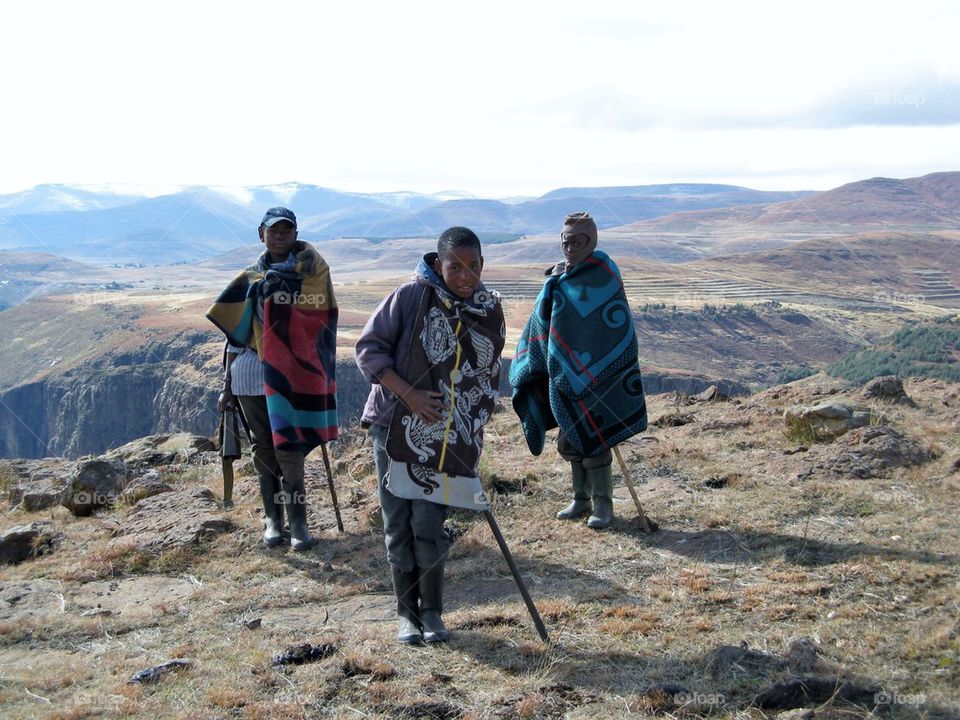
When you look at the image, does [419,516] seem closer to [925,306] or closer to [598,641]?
[598,641]

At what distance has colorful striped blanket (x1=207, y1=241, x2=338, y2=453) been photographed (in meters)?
5.41

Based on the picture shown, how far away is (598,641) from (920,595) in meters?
1.53

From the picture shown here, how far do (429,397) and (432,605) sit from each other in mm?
929

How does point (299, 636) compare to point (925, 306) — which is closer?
point (299, 636)

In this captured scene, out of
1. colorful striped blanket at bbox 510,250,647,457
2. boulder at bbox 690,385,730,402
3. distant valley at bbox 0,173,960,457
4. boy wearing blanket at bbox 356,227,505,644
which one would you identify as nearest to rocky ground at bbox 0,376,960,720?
boy wearing blanket at bbox 356,227,505,644

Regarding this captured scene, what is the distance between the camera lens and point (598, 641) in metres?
3.87

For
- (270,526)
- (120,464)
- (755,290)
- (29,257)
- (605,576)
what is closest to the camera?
(605,576)

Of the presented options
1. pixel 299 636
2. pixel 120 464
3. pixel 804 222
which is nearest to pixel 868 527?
pixel 299 636

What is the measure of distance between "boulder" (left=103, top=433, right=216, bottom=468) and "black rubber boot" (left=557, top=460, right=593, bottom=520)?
437cm

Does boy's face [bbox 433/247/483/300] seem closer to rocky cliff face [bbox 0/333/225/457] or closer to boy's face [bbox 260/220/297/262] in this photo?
boy's face [bbox 260/220/297/262]

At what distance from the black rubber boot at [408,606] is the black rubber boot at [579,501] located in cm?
198

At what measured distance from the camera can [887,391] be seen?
8.82 m

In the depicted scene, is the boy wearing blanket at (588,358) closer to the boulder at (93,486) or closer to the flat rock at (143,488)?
the flat rock at (143,488)

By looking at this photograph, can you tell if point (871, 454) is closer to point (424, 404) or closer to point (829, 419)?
point (829, 419)
